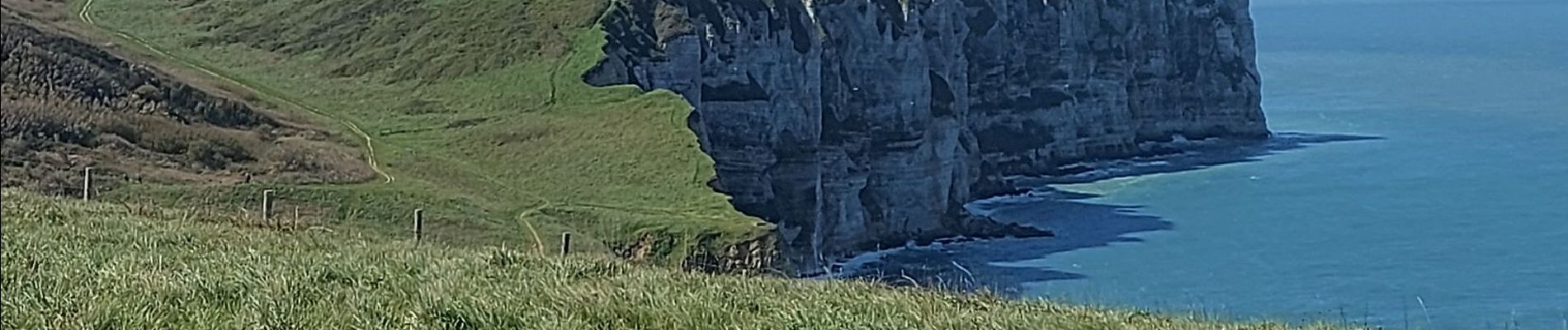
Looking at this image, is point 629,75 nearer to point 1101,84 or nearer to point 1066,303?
point 1066,303

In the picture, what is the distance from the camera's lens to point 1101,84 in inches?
5310

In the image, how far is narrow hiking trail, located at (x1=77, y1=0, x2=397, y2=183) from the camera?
165ft

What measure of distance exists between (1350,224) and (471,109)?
41184 mm

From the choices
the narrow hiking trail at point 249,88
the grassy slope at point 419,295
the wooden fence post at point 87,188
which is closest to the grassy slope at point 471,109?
the narrow hiking trail at point 249,88

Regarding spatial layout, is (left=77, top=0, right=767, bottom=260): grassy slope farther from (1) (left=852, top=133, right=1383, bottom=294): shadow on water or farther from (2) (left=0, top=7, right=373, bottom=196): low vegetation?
(1) (left=852, top=133, right=1383, bottom=294): shadow on water

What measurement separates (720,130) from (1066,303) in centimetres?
6140

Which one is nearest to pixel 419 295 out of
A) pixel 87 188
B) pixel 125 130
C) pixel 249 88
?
pixel 87 188

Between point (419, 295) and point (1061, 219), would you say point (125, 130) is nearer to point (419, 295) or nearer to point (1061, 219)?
point (419, 295)

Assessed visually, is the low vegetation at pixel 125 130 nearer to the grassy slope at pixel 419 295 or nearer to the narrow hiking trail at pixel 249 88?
the narrow hiking trail at pixel 249 88

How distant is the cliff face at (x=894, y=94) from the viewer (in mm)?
73312

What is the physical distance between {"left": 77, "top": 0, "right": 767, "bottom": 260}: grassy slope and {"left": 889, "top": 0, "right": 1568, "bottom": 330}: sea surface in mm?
9217

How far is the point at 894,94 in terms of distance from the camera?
91.3 metres

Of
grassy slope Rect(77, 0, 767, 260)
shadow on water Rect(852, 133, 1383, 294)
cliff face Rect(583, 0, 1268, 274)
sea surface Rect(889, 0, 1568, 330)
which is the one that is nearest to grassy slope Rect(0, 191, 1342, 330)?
grassy slope Rect(77, 0, 767, 260)

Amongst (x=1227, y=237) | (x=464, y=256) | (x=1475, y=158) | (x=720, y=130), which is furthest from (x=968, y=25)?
(x=464, y=256)
